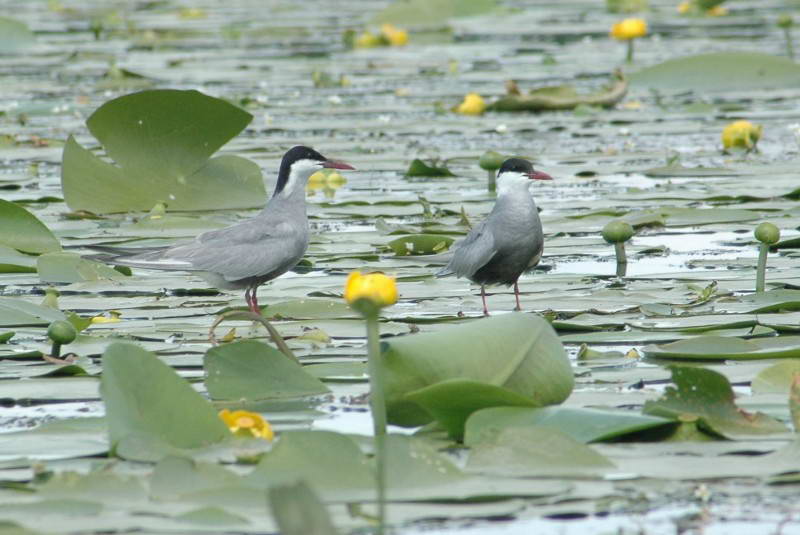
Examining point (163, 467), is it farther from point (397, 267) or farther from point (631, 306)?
point (397, 267)

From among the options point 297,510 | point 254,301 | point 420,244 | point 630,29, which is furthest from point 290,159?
point 630,29

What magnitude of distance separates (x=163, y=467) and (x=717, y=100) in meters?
8.26

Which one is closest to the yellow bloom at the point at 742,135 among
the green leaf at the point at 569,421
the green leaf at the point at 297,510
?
the green leaf at the point at 569,421

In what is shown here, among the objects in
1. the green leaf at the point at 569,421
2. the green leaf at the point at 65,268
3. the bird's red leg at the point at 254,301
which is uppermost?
the green leaf at the point at 569,421

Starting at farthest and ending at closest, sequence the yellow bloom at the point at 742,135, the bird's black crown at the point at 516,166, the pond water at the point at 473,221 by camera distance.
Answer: the yellow bloom at the point at 742,135, the bird's black crown at the point at 516,166, the pond water at the point at 473,221

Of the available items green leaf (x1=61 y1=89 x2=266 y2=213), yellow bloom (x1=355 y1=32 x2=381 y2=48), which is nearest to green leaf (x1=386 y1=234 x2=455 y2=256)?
green leaf (x1=61 y1=89 x2=266 y2=213)

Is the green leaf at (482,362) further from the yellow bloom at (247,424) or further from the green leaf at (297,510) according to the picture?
the green leaf at (297,510)

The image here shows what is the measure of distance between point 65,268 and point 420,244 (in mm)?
1401

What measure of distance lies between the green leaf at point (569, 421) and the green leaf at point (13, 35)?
36.6ft

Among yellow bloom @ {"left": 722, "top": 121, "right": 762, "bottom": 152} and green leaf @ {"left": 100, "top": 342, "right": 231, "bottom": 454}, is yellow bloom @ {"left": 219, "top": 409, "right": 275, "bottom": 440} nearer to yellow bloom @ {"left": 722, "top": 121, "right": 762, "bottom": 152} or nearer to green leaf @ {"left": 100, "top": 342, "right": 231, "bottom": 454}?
green leaf @ {"left": 100, "top": 342, "right": 231, "bottom": 454}

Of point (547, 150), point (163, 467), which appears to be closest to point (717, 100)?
point (547, 150)

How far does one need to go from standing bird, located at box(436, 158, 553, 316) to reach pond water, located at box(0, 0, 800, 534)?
0.31ft

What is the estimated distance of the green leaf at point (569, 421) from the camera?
331 cm

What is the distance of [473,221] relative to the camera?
6.84 meters
